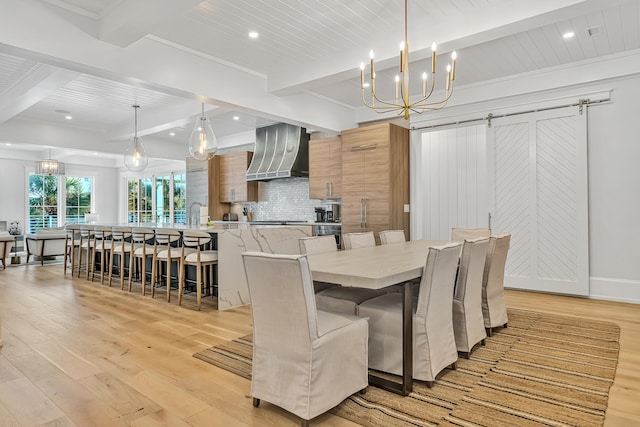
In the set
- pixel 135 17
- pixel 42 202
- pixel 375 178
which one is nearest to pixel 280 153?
pixel 375 178

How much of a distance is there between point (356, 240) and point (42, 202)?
35.7ft

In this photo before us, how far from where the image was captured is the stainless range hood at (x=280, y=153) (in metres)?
6.99

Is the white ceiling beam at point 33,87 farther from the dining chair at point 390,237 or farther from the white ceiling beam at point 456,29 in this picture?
the dining chair at point 390,237

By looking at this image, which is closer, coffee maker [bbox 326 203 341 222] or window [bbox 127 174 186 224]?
coffee maker [bbox 326 203 341 222]

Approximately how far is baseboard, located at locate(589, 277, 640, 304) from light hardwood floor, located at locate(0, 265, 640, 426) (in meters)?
0.16

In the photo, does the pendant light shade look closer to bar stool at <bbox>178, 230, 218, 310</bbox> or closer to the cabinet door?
the cabinet door

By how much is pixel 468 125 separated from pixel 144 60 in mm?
4304

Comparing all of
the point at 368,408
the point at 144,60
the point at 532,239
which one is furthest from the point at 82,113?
the point at 532,239

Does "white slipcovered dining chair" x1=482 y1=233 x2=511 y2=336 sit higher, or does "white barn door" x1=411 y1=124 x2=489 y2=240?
"white barn door" x1=411 y1=124 x2=489 y2=240

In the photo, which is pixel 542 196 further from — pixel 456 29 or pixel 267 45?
pixel 267 45

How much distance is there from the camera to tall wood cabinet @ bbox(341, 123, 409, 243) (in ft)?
18.3

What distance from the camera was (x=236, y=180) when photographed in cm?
823

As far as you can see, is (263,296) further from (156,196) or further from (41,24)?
(156,196)

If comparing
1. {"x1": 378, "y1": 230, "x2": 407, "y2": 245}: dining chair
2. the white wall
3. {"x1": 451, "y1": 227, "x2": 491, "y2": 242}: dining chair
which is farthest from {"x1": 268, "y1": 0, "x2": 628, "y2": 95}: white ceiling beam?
the white wall
